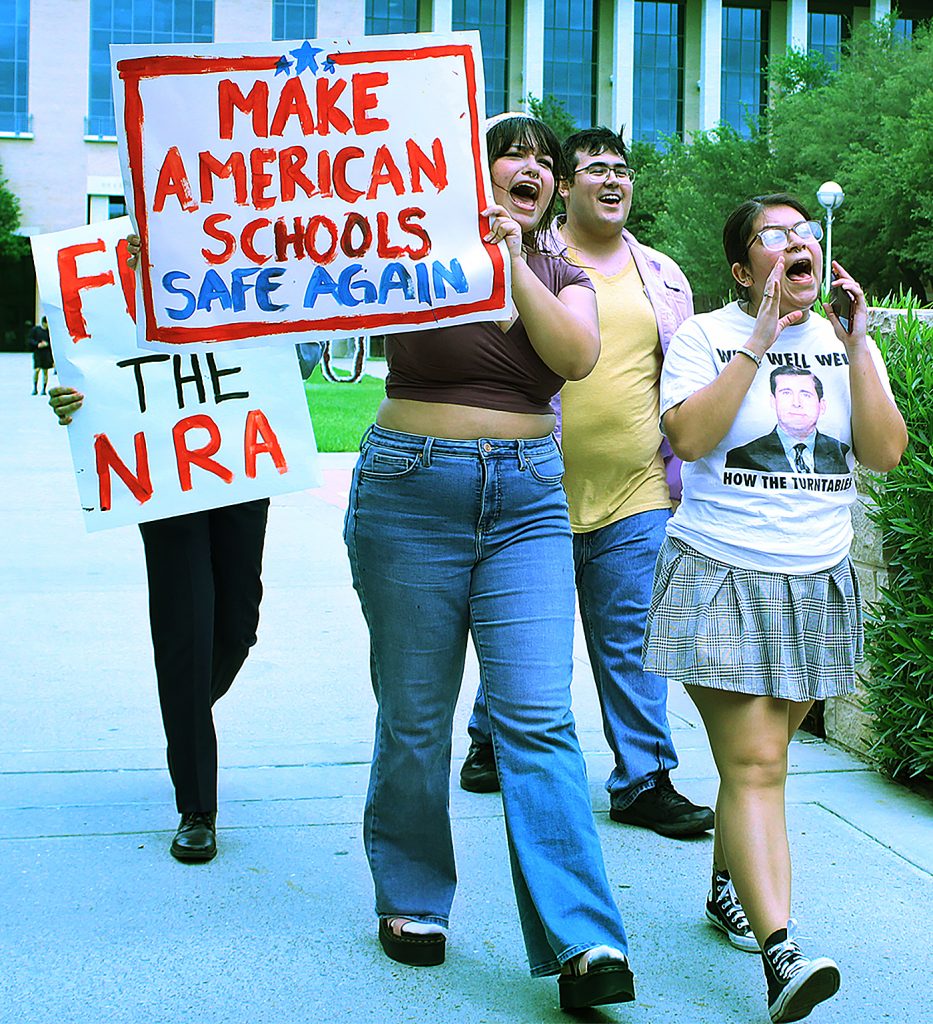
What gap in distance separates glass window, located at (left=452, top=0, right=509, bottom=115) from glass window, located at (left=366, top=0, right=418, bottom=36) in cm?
207

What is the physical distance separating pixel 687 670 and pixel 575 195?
1.91 meters

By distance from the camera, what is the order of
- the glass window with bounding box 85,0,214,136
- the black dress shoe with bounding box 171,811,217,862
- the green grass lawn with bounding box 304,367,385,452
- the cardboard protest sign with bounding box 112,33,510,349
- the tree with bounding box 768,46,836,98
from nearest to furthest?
the cardboard protest sign with bounding box 112,33,510,349 → the black dress shoe with bounding box 171,811,217,862 → the green grass lawn with bounding box 304,367,385,452 → the tree with bounding box 768,46,836,98 → the glass window with bounding box 85,0,214,136

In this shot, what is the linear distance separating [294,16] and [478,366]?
2465 inches

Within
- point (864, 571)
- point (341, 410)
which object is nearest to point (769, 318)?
point (864, 571)

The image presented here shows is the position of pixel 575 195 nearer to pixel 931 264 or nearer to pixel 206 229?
pixel 206 229

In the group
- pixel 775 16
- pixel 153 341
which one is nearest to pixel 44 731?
pixel 153 341

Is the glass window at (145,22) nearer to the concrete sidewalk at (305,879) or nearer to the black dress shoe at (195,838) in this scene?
the concrete sidewalk at (305,879)

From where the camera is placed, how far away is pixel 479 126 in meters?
3.16

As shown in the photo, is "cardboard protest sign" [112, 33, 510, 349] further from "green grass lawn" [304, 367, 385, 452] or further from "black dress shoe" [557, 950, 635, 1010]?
"green grass lawn" [304, 367, 385, 452]

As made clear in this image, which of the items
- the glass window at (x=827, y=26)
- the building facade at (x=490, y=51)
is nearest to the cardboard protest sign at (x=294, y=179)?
the building facade at (x=490, y=51)

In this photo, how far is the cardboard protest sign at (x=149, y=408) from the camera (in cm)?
406

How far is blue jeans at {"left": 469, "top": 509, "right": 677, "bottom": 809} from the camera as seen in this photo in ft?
14.4

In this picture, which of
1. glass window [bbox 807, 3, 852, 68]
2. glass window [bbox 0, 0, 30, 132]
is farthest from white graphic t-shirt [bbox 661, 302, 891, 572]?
glass window [bbox 807, 3, 852, 68]

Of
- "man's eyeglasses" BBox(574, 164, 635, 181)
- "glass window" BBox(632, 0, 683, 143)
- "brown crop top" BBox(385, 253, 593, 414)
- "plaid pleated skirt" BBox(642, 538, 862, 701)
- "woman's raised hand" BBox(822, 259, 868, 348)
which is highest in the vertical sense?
"glass window" BBox(632, 0, 683, 143)
